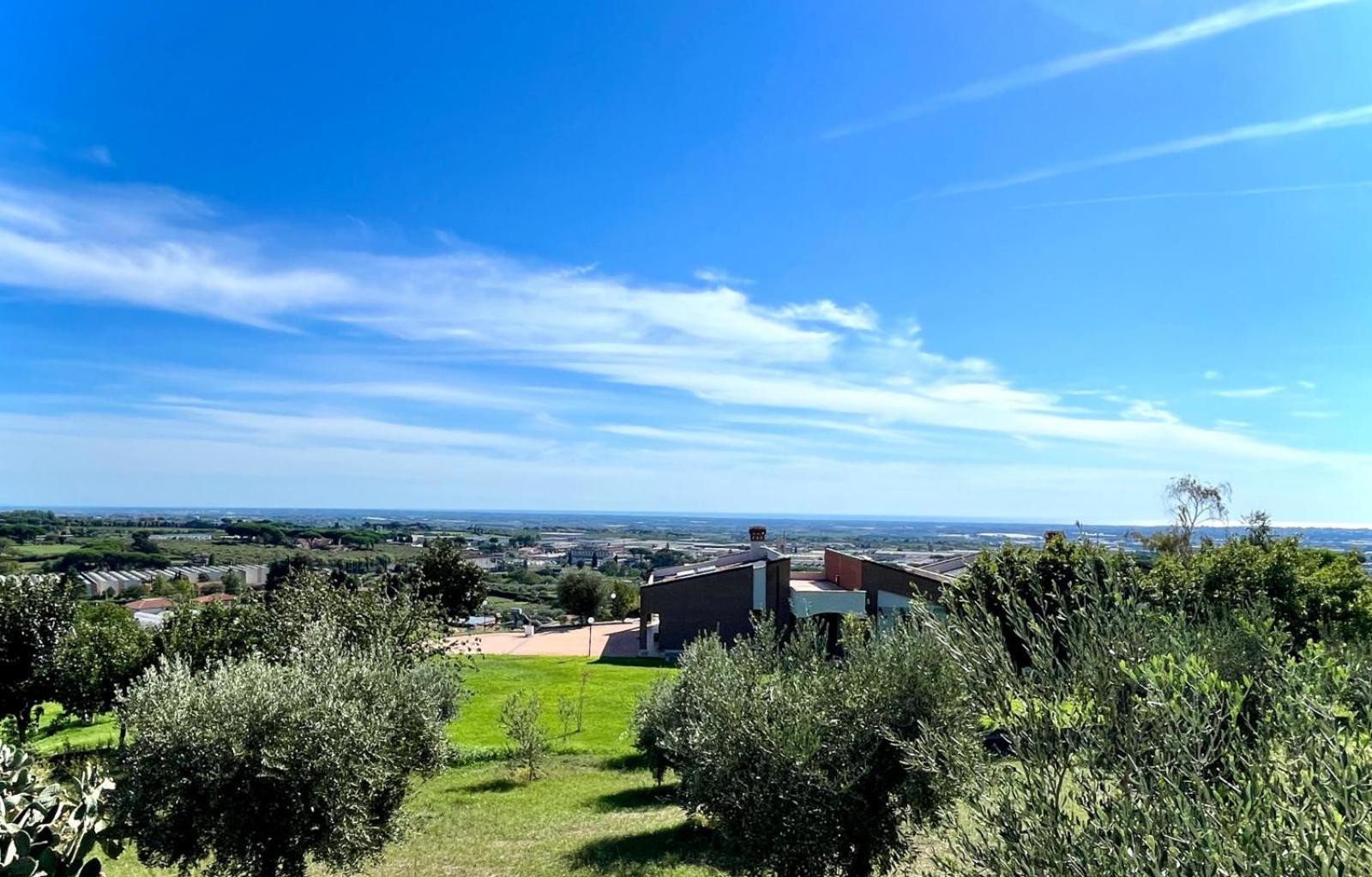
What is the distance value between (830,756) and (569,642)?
43.9 meters

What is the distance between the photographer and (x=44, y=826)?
167 inches

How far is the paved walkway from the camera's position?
46219mm

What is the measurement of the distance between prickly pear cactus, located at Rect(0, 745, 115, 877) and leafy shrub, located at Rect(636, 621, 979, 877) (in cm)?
707

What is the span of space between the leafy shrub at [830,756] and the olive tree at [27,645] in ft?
75.4

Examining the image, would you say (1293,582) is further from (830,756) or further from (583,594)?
(583,594)

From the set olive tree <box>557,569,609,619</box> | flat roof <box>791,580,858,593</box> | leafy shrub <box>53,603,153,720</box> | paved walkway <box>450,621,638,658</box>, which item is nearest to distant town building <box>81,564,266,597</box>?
olive tree <box>557,569,609,619</box>

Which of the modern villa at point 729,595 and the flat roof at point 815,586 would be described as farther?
the flat roof at point 815,586

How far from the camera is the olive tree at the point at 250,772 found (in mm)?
9320

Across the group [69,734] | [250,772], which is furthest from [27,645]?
[250,772]

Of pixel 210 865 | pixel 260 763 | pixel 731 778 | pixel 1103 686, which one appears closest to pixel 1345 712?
→ pixel 1103 686

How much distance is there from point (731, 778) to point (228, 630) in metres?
18.0

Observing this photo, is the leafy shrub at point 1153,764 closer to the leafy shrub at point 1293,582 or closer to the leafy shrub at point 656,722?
the leafy shrub at point 656,722

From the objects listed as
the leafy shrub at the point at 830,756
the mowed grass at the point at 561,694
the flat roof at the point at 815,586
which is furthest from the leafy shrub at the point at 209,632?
the flat roof at the point at 815,586

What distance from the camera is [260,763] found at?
9.40 meters
